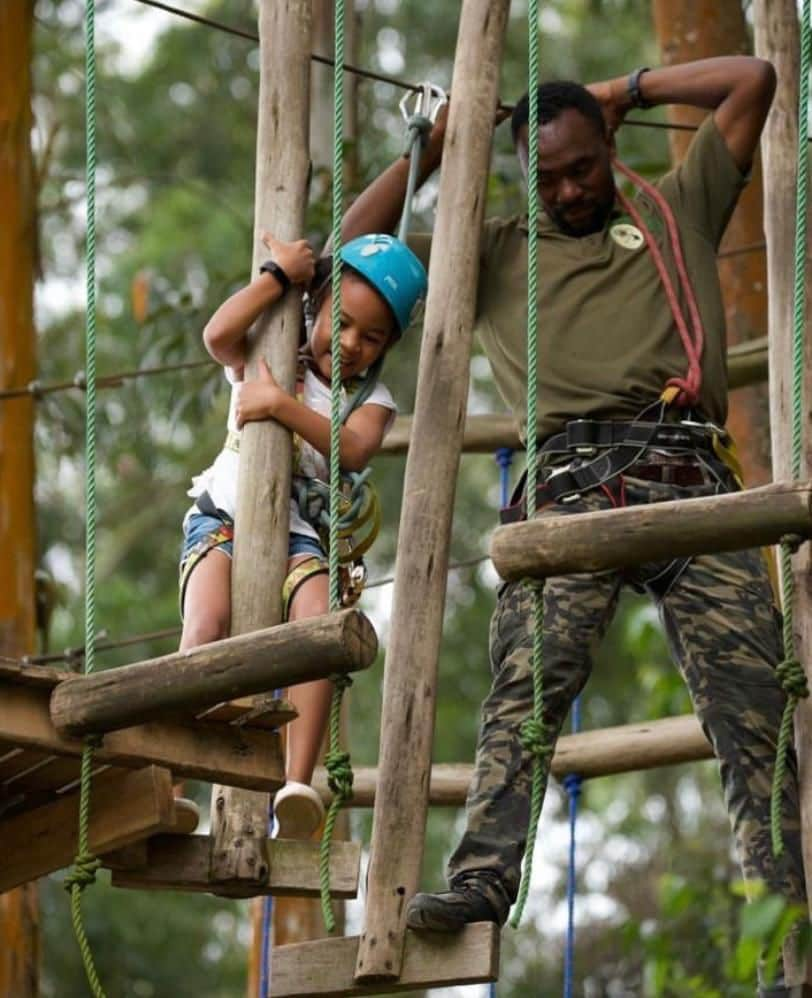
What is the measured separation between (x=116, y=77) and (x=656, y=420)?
1085cm

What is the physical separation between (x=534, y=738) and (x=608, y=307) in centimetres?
111

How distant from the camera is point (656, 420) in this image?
484 centimetres

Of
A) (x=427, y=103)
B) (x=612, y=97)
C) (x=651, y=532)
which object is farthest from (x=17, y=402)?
(x=651, y=532)

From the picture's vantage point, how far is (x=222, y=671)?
3.99 m

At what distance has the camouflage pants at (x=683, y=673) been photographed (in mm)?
4508

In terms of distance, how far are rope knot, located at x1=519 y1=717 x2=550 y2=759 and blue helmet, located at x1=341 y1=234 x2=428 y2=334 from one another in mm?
942

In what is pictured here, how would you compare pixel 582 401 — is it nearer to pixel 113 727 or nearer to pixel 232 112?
pixel 113 727

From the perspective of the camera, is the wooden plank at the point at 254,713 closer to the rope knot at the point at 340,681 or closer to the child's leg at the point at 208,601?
the rope knot at the point at 340,681

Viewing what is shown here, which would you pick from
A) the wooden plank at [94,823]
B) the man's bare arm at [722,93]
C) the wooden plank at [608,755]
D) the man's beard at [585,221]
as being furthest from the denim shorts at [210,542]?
the wooden plank at [608,755]

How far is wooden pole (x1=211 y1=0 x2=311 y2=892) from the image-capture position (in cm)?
438

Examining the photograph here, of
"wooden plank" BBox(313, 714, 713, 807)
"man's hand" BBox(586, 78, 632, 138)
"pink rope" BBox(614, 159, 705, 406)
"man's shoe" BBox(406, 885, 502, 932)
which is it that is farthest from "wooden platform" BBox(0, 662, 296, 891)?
"wooden plank" BBox(313, 714, 713, 807)

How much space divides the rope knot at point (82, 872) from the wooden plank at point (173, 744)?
0.17m

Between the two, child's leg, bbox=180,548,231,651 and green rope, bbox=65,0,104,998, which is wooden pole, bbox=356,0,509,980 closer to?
child's leg, bbox=180,548,231,651

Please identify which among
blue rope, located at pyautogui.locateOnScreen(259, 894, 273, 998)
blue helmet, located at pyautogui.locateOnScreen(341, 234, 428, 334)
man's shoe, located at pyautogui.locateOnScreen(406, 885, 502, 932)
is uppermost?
blue helmet, located at pyautogui.locateOnScreen(341, 234, 428, 334)
